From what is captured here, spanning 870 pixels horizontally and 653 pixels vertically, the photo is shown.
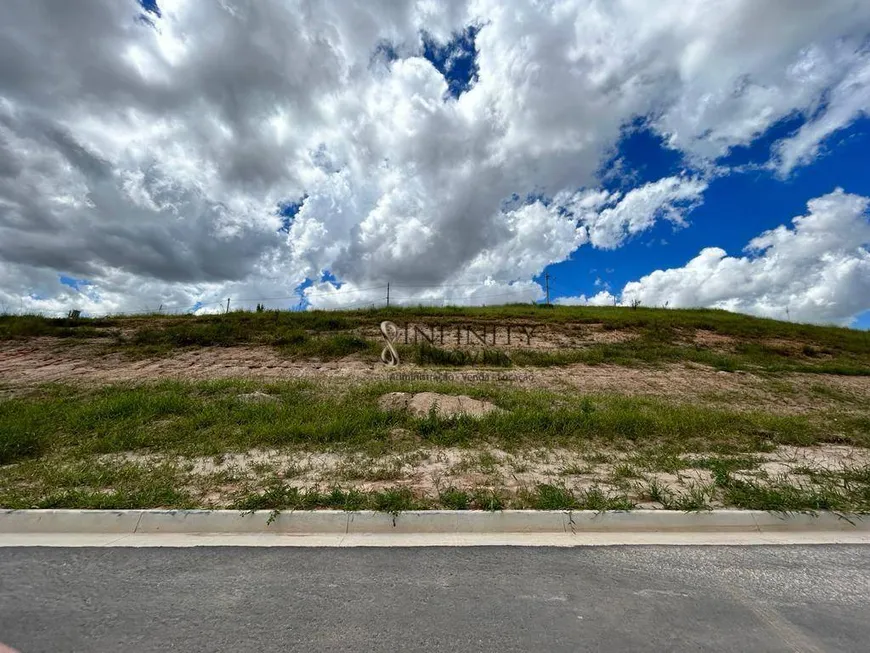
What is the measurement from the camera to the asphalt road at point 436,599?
102 inches

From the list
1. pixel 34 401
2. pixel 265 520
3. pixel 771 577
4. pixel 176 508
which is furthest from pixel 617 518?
pixel 34 401

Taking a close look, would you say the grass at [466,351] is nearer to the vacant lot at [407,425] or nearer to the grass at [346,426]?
the vacant lot at [407,425]

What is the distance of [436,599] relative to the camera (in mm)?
2969

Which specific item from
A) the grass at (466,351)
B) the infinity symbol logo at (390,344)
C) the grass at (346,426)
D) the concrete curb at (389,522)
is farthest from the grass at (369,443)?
the grass at (466,351)

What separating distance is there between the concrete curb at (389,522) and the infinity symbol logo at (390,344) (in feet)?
30.9

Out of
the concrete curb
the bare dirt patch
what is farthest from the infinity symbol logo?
the concrete curb

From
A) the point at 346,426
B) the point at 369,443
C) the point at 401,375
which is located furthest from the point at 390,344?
the point at 369,443

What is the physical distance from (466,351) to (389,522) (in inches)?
445

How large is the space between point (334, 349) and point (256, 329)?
13.0 ft

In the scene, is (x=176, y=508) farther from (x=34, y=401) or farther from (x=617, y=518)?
(x=34, y=401)

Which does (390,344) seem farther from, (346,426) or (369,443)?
(369,443)

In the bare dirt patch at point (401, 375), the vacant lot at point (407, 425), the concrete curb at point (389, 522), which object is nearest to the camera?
the concrete curb at point (389, 522)

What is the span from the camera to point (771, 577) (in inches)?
133

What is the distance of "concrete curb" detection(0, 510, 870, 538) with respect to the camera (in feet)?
13.1
